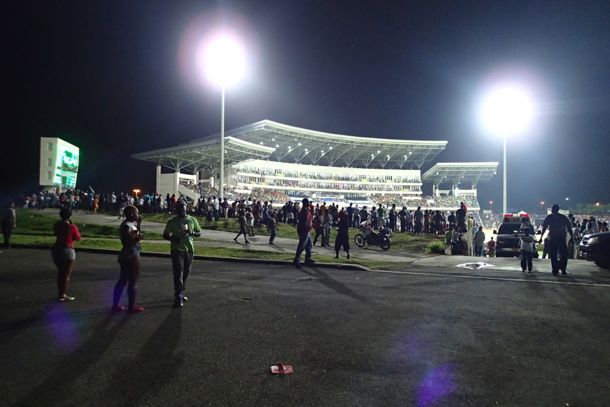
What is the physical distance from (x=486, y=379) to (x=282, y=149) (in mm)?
63892

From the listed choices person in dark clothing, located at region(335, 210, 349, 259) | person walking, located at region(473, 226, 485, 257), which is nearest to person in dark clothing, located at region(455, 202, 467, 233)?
person walking, located at region(473, 226, 485, 257)

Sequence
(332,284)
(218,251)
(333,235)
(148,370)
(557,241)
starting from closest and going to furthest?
(148,370) < (332,284) < (557,241) < (218,251) < (333,235)

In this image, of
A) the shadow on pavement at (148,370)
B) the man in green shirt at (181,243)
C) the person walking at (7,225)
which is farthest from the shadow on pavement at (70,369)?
the person walking at (7,225)

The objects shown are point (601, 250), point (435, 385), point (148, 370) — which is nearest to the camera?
point (435, 385)

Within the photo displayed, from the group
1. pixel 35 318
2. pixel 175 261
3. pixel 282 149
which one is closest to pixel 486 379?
pixel 175 261

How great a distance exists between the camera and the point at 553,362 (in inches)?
169

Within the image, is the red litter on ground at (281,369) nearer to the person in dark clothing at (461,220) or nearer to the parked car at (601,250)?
the parked car at (601,250)

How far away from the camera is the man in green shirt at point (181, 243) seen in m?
6.89

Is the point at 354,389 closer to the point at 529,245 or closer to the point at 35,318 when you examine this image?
the point at 35,318

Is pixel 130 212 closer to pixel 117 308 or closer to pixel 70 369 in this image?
pixel 117 308

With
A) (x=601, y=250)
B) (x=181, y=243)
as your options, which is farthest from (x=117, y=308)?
(x=601, y=250)

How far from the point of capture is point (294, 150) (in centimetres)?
6794

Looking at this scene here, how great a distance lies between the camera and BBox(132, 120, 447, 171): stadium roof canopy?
175 ft

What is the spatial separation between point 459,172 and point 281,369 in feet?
262
